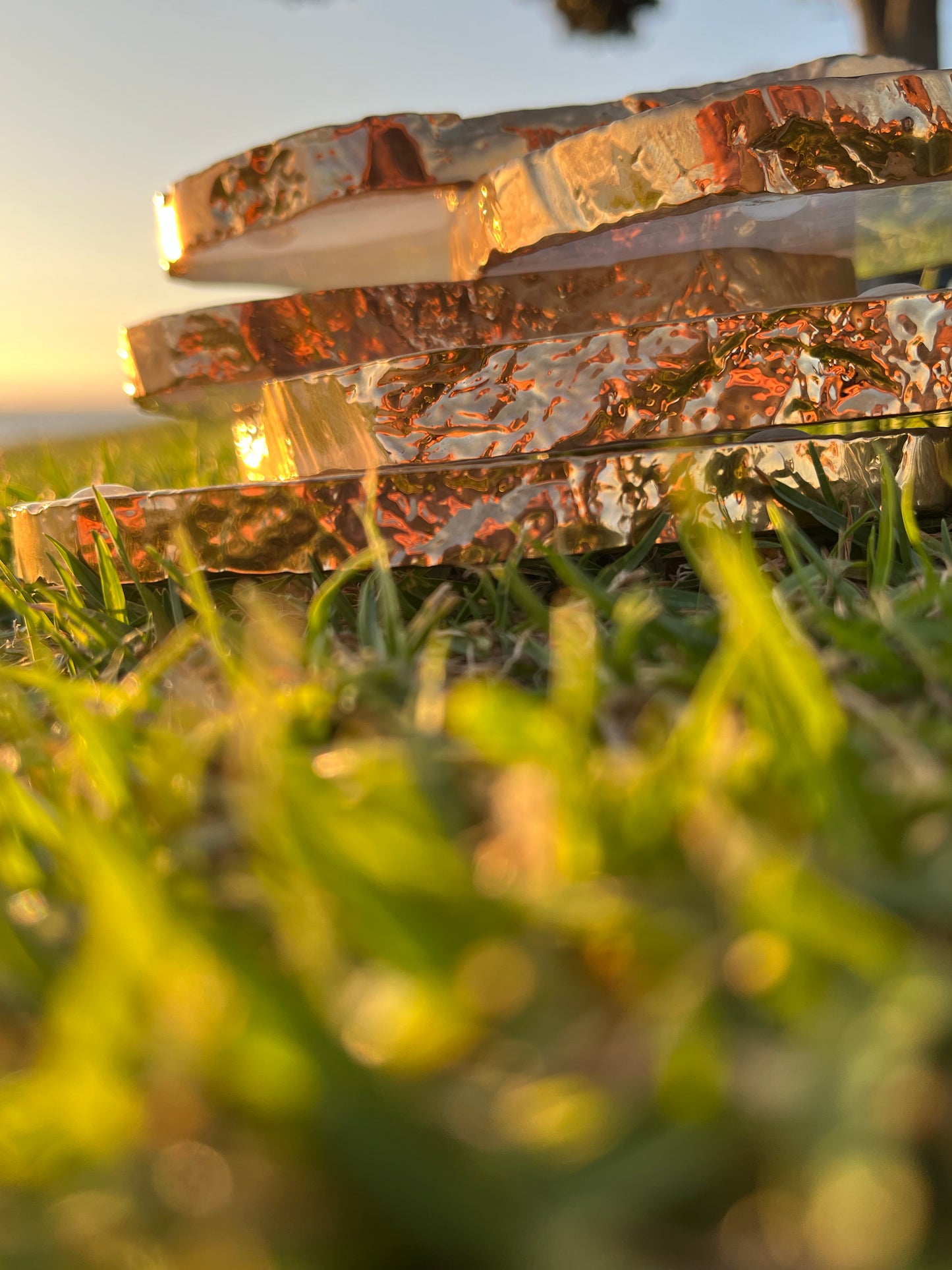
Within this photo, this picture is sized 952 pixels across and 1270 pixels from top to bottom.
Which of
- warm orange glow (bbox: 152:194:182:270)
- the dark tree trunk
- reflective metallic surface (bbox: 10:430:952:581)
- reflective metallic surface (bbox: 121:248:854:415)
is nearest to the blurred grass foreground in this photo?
reflective metallic surface (bbox: 10:430:952:581)

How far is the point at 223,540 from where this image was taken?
105 cm

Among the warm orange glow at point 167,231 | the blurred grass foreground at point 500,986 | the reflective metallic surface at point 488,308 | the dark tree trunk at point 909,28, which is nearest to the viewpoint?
the blurred grass foreground at point 500,986

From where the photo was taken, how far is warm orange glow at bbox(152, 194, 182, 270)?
1403 millimetres

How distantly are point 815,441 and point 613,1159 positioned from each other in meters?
0.90

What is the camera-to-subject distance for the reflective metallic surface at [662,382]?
1.02 metres

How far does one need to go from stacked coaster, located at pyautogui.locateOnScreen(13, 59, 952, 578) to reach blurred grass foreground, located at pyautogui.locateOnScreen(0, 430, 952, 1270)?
0.50 metres

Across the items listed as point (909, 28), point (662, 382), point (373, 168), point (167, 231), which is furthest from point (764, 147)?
point (909, 28)

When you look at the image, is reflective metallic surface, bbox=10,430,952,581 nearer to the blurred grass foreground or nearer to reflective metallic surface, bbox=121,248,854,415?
reflective metallic surface, bbox=121,248,854,415

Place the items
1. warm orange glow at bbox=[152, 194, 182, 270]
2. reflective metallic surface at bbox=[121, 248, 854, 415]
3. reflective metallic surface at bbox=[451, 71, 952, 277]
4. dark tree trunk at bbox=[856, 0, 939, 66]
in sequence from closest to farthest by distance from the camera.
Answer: reflective metallic surface at bbox=[451, 71, 952, 277]
reflective metallic surface at bbox=[121, 248, 854, 415]
warm orange glow at bbox=[152, 194, 182, 270]
dark tree trunk at bbox=[856, 0, 939, 66]

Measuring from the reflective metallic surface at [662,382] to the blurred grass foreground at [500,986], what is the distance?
0.55 metres

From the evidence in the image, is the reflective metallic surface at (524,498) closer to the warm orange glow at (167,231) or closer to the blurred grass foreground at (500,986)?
the blurred grass foreground at (500,986)

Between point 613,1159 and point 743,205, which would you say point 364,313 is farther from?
point 613,1159

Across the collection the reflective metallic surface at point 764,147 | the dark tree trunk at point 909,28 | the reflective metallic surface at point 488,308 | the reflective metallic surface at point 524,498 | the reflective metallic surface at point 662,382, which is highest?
the dark tree trunk at point 909,28

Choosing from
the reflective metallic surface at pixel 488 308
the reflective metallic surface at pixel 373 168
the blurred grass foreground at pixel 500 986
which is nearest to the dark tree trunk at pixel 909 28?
the reflective metallic surface at pixel 373 168
